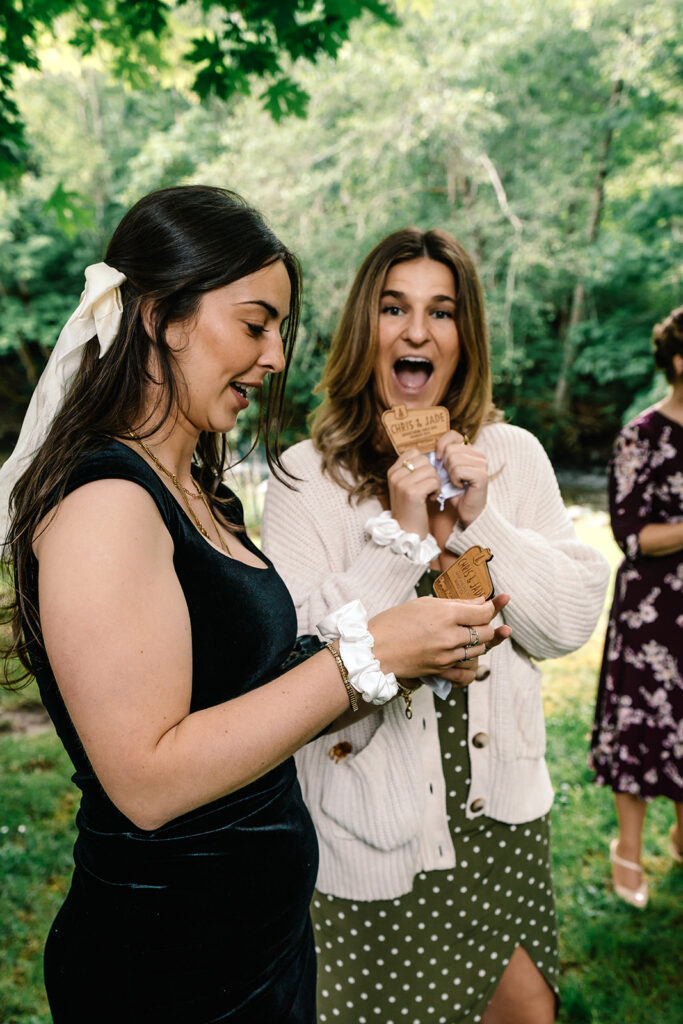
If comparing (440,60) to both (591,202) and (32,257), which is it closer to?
(591,202)

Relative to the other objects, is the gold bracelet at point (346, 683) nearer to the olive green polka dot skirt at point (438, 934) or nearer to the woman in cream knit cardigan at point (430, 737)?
the woman in cream knit cardigan at point (430, 737)

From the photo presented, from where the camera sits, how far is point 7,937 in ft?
9.20

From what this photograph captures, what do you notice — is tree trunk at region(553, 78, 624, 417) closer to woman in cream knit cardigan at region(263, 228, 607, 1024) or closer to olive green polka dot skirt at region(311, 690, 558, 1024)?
woman in cream knit cardigan at region(263, 228, 607, 1024)

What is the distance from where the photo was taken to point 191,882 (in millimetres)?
1143

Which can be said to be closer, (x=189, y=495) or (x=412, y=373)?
(x=189, y=495)

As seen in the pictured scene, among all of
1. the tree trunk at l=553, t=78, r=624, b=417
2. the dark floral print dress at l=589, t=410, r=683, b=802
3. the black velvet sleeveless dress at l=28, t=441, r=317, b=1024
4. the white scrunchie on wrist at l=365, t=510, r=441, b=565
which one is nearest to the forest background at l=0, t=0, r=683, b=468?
the tree trunk at l=553, t=78, r=624, b=417

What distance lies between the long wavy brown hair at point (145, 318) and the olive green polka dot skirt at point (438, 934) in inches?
39.0

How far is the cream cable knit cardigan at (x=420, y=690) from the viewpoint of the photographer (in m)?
1.57

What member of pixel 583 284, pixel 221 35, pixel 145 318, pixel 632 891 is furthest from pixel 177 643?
pixel 583 284

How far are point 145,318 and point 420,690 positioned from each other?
39.7 inches

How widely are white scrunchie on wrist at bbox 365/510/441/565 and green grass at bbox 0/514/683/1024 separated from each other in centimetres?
121

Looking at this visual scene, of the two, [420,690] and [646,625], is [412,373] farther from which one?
[646,625]

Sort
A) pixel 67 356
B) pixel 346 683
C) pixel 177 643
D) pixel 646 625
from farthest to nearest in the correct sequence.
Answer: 1. pixel 646 625
2. pixel 67 356
3. pixel 346 683
4. pixel 177 643

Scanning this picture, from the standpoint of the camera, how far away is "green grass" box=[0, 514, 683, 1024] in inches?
97.3
